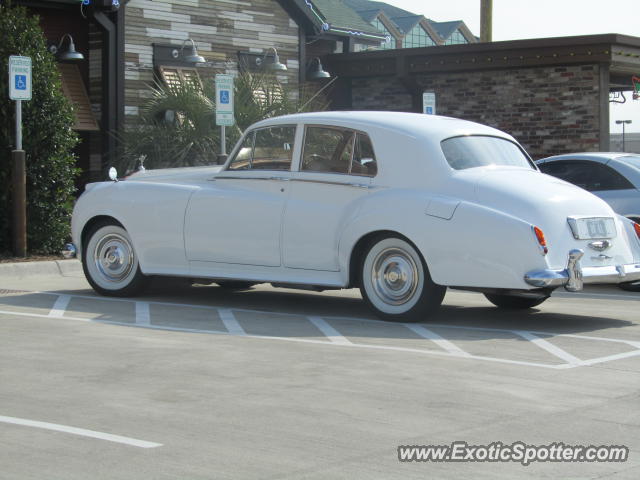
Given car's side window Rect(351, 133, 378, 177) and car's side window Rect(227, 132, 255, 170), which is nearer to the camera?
car's side window Rect(351, 133, 378, 177)

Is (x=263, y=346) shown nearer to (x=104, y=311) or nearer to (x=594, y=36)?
(x=104, y=311)

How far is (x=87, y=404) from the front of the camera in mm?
6391

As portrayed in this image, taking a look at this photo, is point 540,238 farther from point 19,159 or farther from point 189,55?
point 189,55

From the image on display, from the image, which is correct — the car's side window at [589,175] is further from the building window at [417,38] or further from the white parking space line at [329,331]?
the building window at [417,38]

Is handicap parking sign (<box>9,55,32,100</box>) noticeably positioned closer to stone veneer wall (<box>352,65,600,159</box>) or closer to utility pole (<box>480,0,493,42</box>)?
stone veneer wall (<box>352,65,600,159</box>)

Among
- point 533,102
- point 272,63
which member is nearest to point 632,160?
point 533,102

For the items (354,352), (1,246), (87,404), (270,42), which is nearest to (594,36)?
(270,42)

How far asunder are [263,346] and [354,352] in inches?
27.8

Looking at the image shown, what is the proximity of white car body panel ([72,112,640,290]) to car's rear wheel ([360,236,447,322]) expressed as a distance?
157 mm

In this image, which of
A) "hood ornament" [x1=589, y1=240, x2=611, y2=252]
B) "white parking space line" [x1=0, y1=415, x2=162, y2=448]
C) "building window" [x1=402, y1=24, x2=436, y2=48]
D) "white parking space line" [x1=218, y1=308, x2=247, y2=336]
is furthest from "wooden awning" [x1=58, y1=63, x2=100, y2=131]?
"building window" [x1=402, y1=24, x2=436, y2=48]

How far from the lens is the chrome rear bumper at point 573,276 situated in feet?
29.1

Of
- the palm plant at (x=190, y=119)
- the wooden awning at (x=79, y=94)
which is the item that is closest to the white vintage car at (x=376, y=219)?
the palm plant at (x=190, y=119)

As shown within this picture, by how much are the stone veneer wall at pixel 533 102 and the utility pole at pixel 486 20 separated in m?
1.87

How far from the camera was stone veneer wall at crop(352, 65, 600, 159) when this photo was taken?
72.5 ft
